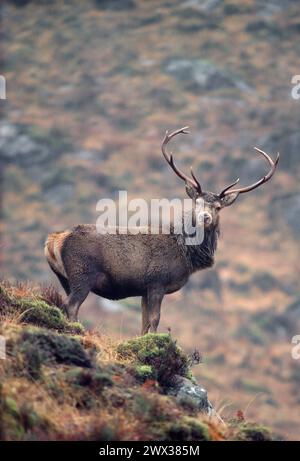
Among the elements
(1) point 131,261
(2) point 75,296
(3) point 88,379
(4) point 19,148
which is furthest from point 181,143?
(3) point 88,379

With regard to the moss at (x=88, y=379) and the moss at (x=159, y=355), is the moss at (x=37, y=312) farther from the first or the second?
the moss at (x=88, y=379)

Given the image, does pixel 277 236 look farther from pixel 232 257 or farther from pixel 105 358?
pixel 105 358

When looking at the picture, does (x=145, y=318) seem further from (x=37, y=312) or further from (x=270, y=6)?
(x=270, y=6)

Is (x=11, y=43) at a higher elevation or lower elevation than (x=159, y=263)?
higher

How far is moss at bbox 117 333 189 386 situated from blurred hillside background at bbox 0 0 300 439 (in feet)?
52.4

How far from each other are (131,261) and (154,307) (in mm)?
714

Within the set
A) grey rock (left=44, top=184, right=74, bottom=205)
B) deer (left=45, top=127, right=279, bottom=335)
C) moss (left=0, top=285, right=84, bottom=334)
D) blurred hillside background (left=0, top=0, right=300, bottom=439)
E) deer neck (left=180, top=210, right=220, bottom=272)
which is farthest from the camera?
grey rock (left=44, top=184, right=74, bottom=205)

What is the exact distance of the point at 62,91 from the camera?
177 ft

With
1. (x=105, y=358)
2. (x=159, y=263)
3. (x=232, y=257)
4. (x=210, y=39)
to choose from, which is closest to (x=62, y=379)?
(x=105, y=358)

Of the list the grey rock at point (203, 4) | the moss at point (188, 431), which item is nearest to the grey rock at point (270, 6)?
the grey rock at point (203, 4)

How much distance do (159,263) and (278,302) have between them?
79.5ft

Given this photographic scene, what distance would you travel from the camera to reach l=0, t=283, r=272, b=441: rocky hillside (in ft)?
26.8

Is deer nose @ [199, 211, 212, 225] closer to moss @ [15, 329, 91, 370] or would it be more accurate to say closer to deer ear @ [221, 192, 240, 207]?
deer ear @ [221, 192, 240, 207]

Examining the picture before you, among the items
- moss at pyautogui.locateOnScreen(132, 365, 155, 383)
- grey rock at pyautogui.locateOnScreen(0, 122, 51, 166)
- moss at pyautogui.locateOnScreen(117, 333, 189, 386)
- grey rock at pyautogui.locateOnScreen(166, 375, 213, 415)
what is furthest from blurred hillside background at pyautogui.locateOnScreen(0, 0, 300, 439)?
moss at pyautogui.locateOnScreen(132, 365, 155, 383)
